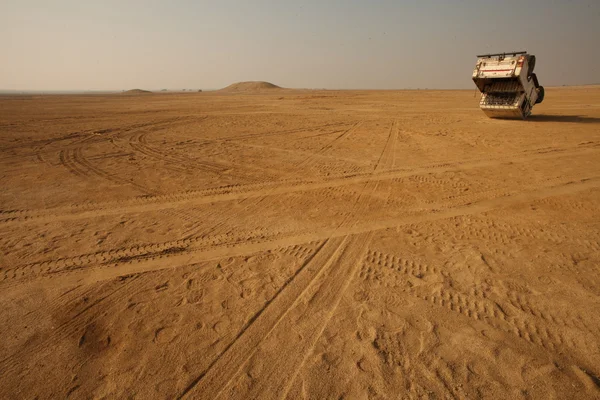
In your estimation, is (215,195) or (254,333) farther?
(215,195)

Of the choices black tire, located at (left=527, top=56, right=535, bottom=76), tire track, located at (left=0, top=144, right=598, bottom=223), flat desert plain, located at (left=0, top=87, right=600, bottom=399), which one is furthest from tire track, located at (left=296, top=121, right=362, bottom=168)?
black tire, located at (left=527, top=56, right=535, bottom=76)

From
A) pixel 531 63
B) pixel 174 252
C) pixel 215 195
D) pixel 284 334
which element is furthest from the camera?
pixel 531 63

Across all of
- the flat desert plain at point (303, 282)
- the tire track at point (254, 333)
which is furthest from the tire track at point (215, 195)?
the tire track at point (254, 333)

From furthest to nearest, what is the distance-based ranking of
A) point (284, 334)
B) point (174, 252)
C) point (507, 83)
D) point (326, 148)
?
point (507, 83) → point (326, 148) → point (174, 252) → point (284, 334)

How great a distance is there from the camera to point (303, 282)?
3.71 metres

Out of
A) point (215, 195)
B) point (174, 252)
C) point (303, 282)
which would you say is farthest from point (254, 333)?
point (215, 195)

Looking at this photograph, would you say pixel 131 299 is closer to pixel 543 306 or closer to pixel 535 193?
pixel 543 306

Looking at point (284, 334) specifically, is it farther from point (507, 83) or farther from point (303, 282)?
point (507, 83)

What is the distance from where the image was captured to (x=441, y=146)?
10422 mm

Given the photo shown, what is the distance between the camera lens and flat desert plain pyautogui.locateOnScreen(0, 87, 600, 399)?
2590 millimetres

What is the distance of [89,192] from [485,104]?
54.8 feet

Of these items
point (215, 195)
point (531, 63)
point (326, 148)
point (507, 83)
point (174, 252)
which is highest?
point (531, 63)

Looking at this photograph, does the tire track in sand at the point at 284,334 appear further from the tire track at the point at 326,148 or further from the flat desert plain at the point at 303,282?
the tire track at the point at 326,148

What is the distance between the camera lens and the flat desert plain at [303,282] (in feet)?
8.50
